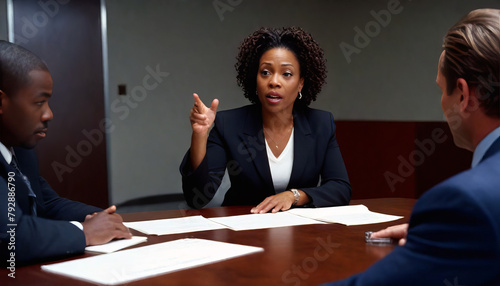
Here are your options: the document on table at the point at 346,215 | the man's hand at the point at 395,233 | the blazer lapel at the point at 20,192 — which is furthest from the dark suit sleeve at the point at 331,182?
the blazer lapel at the point at 20,192

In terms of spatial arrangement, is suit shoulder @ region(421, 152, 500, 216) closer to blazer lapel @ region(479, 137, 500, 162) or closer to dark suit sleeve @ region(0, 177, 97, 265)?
blazer lapel @ region(479, 137, 500, 162)

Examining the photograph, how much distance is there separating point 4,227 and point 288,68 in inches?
67.5

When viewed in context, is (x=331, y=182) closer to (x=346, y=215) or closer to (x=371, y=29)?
(x=346, y=215)

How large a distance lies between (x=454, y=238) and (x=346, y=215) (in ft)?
3.81

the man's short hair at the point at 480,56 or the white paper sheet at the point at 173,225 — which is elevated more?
the man's short hair at the point at 480,56

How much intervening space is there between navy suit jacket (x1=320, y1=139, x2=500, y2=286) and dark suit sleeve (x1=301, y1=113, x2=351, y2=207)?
4.44 feet

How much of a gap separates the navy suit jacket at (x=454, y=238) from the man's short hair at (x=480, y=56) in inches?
6.0

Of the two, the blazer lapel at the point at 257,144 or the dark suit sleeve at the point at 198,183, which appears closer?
the dark suit sleeve at the point at 198,183

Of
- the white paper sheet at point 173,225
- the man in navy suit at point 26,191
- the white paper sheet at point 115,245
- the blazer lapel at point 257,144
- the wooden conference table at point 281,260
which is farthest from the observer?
the blazer lapel at point 257,144

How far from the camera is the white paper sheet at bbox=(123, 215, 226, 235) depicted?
5.05ft

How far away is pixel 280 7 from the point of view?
619 cm

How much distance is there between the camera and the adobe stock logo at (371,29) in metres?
5.14

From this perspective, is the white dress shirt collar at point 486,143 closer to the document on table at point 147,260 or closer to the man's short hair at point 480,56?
the man's short hair at point 480,56

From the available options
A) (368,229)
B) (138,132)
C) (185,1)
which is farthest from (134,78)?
(368,229)
